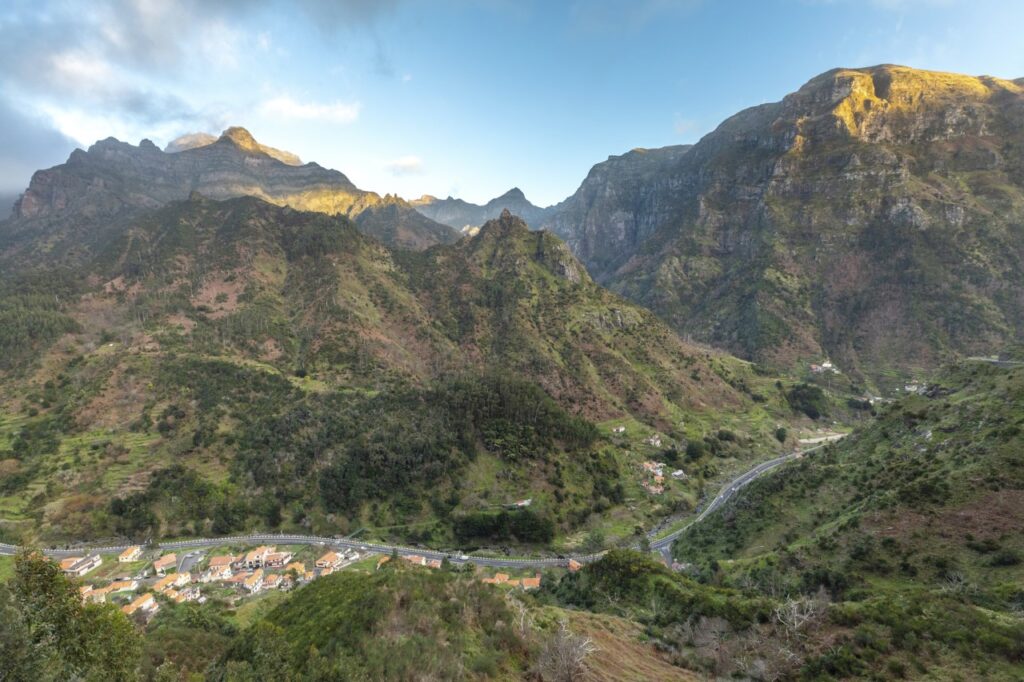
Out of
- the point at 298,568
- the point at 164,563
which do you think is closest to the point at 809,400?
the point at 298,568

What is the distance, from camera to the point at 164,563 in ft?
243

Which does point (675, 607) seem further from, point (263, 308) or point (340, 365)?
point (263, 308)

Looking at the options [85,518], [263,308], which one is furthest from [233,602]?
[263,308]

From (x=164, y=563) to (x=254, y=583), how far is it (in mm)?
18031

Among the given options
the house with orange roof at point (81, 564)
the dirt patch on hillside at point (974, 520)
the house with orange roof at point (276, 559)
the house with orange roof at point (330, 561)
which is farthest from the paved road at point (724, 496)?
the house with orange roof at point (81, 564)

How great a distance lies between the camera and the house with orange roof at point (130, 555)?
75250 millimetres

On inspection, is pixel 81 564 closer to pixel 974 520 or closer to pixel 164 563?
pixel 164 563

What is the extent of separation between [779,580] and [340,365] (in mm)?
123595

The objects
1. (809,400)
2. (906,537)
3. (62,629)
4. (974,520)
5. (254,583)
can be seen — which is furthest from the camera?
(809,400)

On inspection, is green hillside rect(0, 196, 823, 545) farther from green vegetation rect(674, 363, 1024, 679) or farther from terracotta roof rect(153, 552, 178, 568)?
green vegetation rect(674, 363, 1024, 679)

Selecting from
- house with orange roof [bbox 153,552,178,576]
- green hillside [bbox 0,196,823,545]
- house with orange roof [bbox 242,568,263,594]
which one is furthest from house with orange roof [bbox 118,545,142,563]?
house with orange roof [bbox 242,568,263,594]

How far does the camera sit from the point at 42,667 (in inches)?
682

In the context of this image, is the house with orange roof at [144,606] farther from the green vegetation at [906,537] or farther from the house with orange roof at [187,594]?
the green vegetation at [906,537]

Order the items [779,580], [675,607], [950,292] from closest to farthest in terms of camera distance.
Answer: [675,607]
[779,580]
[950,292]
